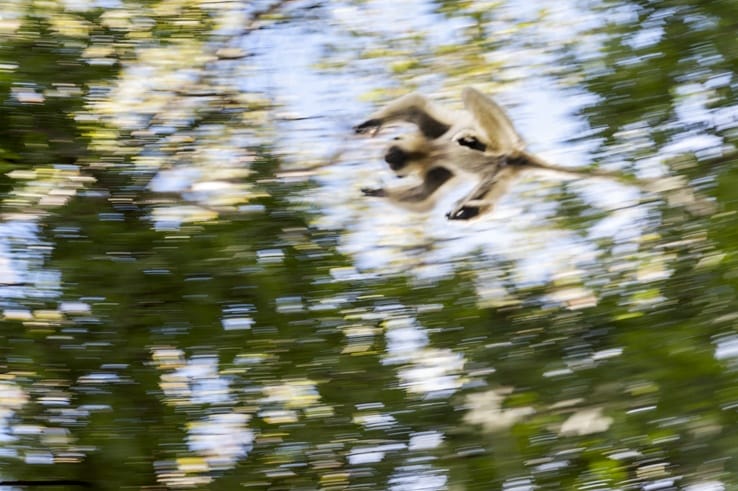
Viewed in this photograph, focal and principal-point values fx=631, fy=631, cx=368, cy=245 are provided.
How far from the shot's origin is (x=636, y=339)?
95cm

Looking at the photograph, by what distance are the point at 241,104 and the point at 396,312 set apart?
48 centimetres

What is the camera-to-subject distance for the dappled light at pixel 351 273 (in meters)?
0.95

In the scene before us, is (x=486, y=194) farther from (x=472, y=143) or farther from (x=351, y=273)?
(x=351, y=273)

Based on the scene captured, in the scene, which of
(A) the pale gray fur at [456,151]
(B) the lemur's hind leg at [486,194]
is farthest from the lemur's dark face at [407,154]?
(B) the lemur's hind leg at [486,194]

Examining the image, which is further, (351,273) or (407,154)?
(407,154)

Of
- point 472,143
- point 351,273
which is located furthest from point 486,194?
point 351,273

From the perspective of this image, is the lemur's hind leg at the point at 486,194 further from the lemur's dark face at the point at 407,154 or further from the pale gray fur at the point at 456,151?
the lemur's dark face at the point at 407,154

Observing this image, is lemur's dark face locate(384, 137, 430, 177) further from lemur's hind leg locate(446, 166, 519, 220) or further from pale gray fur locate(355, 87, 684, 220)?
lemur's hind leg locate(446, 166, 519, 220)

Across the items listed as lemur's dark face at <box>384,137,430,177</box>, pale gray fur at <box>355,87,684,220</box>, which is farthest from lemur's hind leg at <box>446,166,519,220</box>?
lemur's dark face at <box>384,137,430,177</box>

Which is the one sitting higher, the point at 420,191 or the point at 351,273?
Answer: the point at 420,191

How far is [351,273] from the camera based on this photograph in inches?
42.3

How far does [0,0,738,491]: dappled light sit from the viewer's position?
948 mm

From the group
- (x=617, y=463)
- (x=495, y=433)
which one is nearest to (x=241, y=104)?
(x=495, y=433)

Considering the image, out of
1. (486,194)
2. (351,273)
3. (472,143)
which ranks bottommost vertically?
(351,273)
